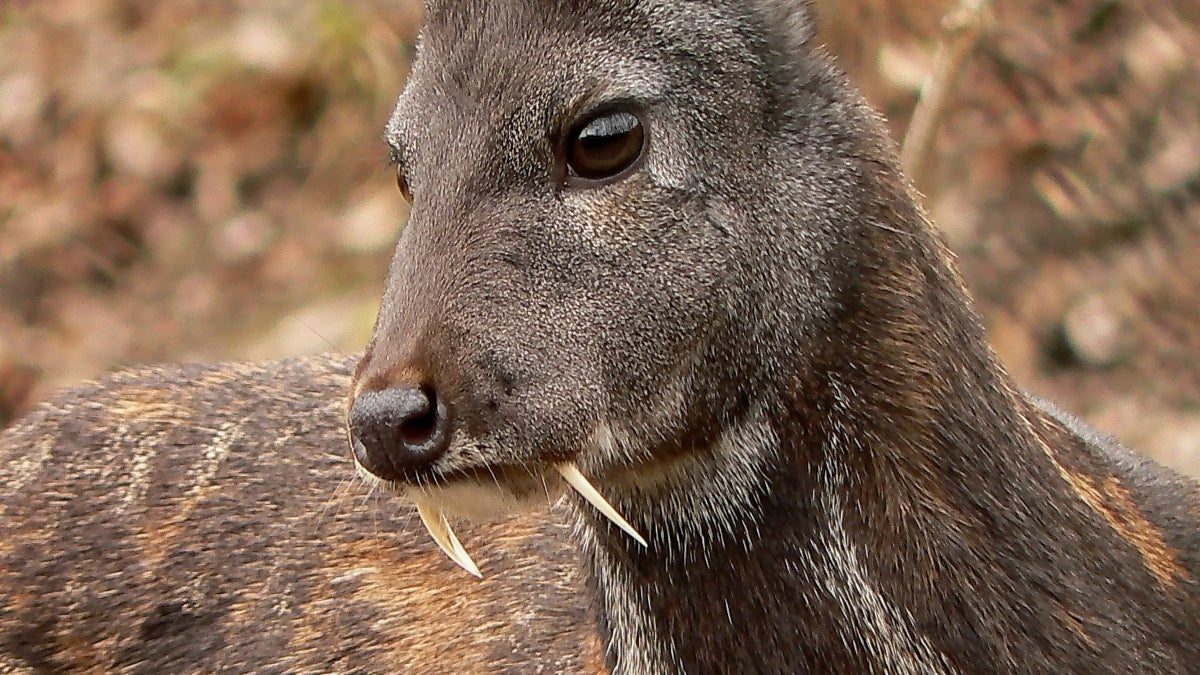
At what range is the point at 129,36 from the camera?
34.7ft

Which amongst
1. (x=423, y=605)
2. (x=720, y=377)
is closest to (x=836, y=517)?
(x=720, y=377)

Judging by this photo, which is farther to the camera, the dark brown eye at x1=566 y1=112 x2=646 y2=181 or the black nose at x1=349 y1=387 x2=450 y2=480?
the dark brown eye at x1=566 y1=112 x2=646 y2=181

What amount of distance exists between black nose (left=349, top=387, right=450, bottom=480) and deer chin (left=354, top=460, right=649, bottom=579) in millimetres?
80

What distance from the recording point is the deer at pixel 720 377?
2996 mm

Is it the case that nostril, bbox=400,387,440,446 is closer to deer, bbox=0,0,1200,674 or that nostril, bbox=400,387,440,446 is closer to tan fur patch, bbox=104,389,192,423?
deer, bbox=0,0,1200,674

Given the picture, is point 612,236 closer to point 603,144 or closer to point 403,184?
point 603,144

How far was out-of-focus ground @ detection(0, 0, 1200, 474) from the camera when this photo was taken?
7.66 m

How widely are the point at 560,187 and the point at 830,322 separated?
0.62 meters

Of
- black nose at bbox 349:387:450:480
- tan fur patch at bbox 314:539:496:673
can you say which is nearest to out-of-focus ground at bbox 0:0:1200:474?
tan fur patch at bbox 314:539:496:673

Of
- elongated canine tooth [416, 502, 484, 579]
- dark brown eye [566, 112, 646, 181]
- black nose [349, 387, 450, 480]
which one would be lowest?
elongated canine tooth [416, 502, 484, 579]

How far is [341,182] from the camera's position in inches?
383

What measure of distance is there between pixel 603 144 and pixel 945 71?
280cm

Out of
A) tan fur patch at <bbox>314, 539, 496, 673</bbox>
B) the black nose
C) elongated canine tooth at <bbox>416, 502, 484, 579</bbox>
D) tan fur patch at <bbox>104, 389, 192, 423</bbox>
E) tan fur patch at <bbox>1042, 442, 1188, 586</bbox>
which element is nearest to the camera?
the black nose

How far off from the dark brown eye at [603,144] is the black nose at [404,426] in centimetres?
54
